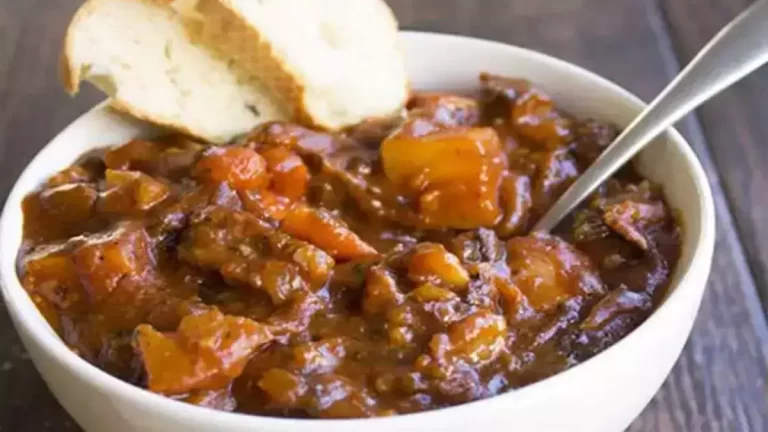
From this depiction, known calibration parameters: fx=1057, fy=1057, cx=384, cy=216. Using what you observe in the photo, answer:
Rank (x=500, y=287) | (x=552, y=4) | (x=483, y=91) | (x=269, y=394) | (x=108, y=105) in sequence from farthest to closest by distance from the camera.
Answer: (x=552, y=4) → (x=483, y=91) → (x=108, y=105) → (x=500, y=287) → (x=269, y=394)

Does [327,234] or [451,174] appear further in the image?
[451,174]

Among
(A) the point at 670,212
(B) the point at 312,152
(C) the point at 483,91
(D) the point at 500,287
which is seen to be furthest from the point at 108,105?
(A) the point at 670,212

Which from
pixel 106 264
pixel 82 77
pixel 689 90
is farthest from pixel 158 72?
pixel 689 90

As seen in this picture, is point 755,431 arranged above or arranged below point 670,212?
below

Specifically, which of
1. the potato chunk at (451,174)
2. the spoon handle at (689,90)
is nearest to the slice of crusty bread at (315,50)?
the potato chunk at (451,174)

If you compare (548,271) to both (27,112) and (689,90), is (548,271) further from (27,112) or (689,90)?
(27,112)

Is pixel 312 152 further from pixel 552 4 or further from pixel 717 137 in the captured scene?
pixel 552 4

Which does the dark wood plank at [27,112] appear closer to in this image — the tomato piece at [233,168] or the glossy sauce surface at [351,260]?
the glossy sauce surface at [351,260]
